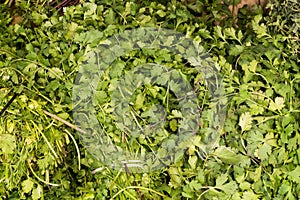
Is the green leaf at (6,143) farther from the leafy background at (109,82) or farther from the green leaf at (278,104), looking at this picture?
the green leaf at (278,104)

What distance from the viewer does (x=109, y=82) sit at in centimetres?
117

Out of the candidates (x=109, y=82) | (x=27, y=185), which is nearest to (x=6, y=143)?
(x=27, y=185)

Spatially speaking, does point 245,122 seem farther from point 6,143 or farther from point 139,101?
point 6,143

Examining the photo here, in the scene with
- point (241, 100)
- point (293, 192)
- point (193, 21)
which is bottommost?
point (293, 192)

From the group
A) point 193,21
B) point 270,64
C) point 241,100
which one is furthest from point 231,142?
point 193,21

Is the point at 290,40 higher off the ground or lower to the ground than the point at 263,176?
higher

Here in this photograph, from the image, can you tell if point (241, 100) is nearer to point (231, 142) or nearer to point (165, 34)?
point (231, 142)

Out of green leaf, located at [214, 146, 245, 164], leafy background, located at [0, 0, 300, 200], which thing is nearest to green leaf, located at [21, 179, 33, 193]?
leafy background, located at [0, 0, 300, 200]

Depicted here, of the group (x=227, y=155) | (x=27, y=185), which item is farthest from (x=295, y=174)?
(x=27, y=185)

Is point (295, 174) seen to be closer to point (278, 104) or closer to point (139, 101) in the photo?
point (278, 104)

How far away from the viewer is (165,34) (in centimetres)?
121

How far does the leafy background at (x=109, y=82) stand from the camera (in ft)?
3.72

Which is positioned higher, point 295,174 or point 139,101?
point 139,101

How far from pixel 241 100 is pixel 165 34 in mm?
214
